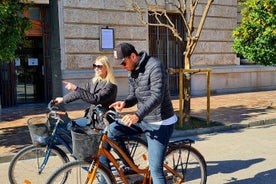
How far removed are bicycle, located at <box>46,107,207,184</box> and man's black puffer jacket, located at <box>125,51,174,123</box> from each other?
315mm

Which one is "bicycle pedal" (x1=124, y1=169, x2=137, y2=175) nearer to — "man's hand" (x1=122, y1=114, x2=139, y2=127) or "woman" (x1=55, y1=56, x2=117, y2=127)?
"woman" (x1=55, y1=56, x2=117, y2=127)

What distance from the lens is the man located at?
3.45 meters

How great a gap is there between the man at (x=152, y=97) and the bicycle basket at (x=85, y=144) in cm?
46

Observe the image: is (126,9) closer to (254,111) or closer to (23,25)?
(254,111)

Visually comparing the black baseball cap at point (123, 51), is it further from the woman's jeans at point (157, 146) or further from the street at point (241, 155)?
the street at point (241, 155)

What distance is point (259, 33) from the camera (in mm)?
10539

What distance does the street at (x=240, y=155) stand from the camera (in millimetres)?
5169

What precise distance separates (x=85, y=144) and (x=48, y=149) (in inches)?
42.4

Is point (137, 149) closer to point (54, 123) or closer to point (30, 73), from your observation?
point (54, 123)

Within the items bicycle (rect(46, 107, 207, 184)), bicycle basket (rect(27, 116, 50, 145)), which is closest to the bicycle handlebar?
bicycle basket (rect(27, 116, 50, 145))

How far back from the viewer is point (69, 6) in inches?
488

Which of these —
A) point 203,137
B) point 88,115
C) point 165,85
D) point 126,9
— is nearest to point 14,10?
point 88,115

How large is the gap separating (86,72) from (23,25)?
5.94m

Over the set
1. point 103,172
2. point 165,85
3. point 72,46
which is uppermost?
point 72,46
